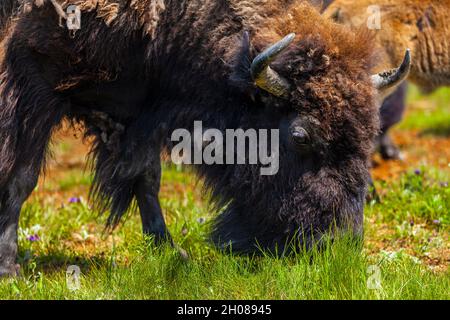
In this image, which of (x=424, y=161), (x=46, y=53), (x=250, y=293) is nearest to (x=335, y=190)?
(x=250, y=293)

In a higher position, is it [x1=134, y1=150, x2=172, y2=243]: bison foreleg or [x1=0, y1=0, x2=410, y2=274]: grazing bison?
[x1=0, y1=0, x2=410, y2=274]: grazing bison

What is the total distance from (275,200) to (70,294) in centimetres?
137

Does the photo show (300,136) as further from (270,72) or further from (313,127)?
(270,72)

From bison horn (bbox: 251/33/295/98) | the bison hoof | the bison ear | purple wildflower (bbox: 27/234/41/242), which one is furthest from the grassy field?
bison horn (bbox: 251/33/295/98)

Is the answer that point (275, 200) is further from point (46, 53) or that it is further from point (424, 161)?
point (424, 161)

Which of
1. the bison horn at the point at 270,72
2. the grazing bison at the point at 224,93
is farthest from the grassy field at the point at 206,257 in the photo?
the bison horn at the point at 270,72

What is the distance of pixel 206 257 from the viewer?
5.34 m

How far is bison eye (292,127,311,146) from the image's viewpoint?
189 inches

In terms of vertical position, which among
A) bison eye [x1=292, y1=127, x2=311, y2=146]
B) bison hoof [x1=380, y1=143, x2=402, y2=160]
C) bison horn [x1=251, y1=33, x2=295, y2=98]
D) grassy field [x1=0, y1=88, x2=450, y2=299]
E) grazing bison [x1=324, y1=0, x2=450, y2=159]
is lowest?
grassy field [x1=0, y1=88, x2=450, y2=299]

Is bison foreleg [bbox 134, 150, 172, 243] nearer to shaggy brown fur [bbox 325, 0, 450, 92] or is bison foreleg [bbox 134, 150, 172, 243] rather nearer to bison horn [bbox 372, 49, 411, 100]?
bison horn [bbox 372, 49, 411, 100]

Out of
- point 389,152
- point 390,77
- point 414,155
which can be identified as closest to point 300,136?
point 390,77
